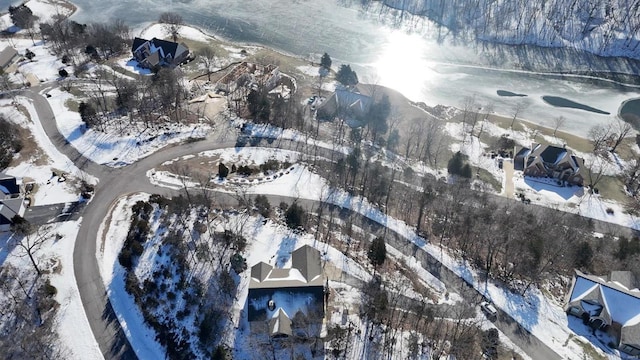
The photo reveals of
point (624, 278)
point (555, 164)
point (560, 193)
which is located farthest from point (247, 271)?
point (555, 164)

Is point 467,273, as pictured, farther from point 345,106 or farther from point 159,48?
point 159,48

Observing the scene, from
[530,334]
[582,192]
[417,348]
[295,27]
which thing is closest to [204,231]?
[417,348]

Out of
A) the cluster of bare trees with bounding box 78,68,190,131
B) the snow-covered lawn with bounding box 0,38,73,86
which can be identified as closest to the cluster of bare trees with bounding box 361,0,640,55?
the cluster of bare trees with bounding box 78,68,190,131

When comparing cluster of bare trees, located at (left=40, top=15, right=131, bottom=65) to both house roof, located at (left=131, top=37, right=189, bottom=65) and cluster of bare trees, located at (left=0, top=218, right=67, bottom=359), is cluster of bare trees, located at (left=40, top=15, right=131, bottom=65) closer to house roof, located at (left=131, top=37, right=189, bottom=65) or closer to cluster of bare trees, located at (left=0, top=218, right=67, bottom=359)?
house roof, located at (left=131, top=37, right=189, bottom=65)

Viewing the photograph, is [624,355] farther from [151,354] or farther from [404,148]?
[151,354]

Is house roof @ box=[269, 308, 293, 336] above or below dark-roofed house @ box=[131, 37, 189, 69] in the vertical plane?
below
